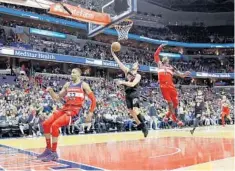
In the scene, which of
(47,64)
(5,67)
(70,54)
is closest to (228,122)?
(70,54)

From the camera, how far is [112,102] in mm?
16781

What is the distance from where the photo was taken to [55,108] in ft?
36.2

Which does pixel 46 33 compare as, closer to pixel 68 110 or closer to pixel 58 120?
pixel 68 110

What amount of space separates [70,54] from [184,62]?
45.2 ft

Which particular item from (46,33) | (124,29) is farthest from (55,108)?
(46,33)

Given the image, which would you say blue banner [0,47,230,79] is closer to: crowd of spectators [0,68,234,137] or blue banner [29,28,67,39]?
crowd of spectators [0,68,234,137]

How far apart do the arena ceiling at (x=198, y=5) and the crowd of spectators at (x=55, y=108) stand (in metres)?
13.7

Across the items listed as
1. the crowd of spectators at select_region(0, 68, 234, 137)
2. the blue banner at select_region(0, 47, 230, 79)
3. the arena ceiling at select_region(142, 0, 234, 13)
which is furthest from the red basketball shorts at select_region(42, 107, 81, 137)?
the arena ceiling at select_region(142, 0, 234, 13)

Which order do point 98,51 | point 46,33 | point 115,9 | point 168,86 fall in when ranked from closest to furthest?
point 168,86, point 115,9, point 46,33, point 98,51

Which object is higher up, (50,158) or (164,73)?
(164,73)

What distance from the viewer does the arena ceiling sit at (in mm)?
34656

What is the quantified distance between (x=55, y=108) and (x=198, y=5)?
2888 cm

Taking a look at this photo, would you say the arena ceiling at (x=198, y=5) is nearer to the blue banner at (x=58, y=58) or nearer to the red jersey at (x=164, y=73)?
the blue banner at (x=58, y=58)

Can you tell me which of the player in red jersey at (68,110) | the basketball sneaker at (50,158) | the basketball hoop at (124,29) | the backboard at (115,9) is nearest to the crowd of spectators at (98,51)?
the backboard at (115,9)
